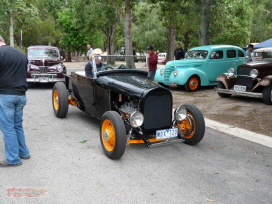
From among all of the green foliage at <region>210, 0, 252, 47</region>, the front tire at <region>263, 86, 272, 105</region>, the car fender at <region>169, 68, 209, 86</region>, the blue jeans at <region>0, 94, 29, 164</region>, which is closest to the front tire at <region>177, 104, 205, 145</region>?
the blue jeans at <region>0, 94, 29, 164</region>

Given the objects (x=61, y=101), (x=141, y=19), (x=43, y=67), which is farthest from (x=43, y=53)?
(x=141, y=19)

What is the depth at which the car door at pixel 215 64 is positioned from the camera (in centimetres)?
1278

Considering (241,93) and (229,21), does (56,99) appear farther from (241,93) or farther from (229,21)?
(229,21)

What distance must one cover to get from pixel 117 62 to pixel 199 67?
6.49 metres

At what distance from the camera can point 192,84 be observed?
41.0ft

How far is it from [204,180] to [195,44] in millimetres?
32463

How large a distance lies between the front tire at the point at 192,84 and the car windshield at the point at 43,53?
6.26 meters

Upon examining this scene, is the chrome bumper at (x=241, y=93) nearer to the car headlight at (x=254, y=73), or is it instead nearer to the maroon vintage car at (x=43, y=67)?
the car headlight at (x=254, y=73)

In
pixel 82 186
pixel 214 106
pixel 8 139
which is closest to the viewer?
pixel 82 186

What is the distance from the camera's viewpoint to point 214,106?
959 cm

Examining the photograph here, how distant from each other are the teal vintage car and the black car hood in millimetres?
5913

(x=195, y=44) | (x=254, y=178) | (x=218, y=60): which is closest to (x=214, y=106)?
(x=218, y=60)

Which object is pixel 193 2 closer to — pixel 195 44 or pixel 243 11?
pixel 243 11

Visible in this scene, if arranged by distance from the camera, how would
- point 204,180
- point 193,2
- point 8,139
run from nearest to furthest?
point 204,180
point 8,139
point 193,2
